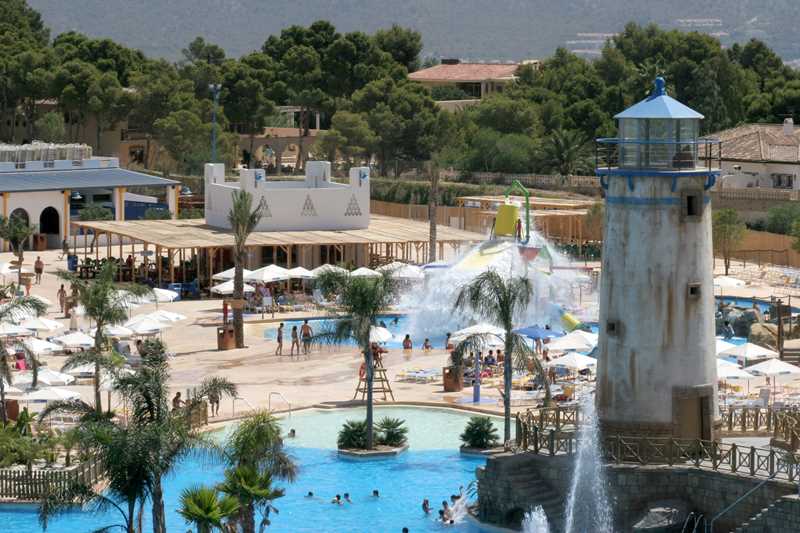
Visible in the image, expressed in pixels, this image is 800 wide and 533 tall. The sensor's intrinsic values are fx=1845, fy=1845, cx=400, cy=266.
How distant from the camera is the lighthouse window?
99.5 feet

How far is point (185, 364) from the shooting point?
159 ft

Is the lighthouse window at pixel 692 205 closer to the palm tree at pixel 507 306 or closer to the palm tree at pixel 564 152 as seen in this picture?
the palm tree at pixel 507 306

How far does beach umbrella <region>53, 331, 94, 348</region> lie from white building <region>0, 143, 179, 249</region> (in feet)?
88.3

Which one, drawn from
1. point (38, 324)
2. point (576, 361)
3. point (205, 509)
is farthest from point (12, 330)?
point (205, 509)

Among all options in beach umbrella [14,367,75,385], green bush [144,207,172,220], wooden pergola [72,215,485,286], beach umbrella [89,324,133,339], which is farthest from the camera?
green bush [144,207,172,220]

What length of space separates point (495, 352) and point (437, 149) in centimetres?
5505

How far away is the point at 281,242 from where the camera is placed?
6406 cm

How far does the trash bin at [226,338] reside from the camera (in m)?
51.1

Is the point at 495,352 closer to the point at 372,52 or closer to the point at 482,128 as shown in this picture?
the point at 482,128

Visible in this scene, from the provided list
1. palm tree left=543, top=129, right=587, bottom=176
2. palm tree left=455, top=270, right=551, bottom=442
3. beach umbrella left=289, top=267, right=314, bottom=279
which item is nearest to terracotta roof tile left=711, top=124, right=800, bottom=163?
palm tree left=543, top=129, right=587, bottom=176

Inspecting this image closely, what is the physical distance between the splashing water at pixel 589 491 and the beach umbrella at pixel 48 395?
1300 centimetres

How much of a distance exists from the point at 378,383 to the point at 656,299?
15979 millimetres

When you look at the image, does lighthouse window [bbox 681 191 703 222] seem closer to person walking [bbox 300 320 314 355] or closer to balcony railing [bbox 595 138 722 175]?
balcony railing [bbox 595 138 722 175]

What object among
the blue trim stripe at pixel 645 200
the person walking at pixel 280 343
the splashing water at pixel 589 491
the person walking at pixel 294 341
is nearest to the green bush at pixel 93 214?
the person walking at pixel 280 343
